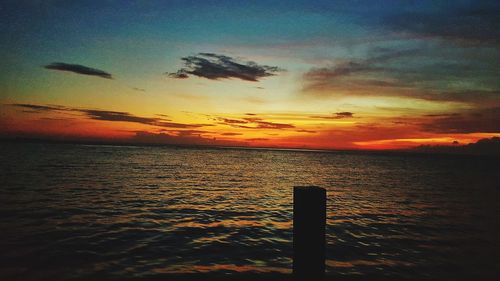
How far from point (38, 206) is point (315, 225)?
56.1 feet

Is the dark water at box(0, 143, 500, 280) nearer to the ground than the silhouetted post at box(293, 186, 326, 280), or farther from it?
nearer to the ground

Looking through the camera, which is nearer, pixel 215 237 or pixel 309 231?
pixel 309 231

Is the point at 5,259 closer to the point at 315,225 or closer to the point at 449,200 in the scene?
the point at 315,225

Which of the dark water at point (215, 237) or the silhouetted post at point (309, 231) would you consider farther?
the dark water at point (215, 237)

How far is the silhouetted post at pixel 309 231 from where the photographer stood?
415 cm

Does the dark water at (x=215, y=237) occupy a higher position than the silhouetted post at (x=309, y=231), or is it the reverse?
the silhouetted post at (x=309, y=231)

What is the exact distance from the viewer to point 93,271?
8.02 metres

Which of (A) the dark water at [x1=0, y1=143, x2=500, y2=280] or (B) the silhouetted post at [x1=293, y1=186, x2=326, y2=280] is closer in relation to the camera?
(B) the silhouetted post at [x1=293, y1=186, x2=326, y2=280]

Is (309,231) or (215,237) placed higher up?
(309,231)

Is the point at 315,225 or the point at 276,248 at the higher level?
the point at 315,225

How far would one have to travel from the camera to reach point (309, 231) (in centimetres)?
420

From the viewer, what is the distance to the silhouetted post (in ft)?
13.6

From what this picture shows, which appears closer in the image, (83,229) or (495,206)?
(83,229)

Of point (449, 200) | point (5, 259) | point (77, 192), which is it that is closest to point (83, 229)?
point (5, 259)
